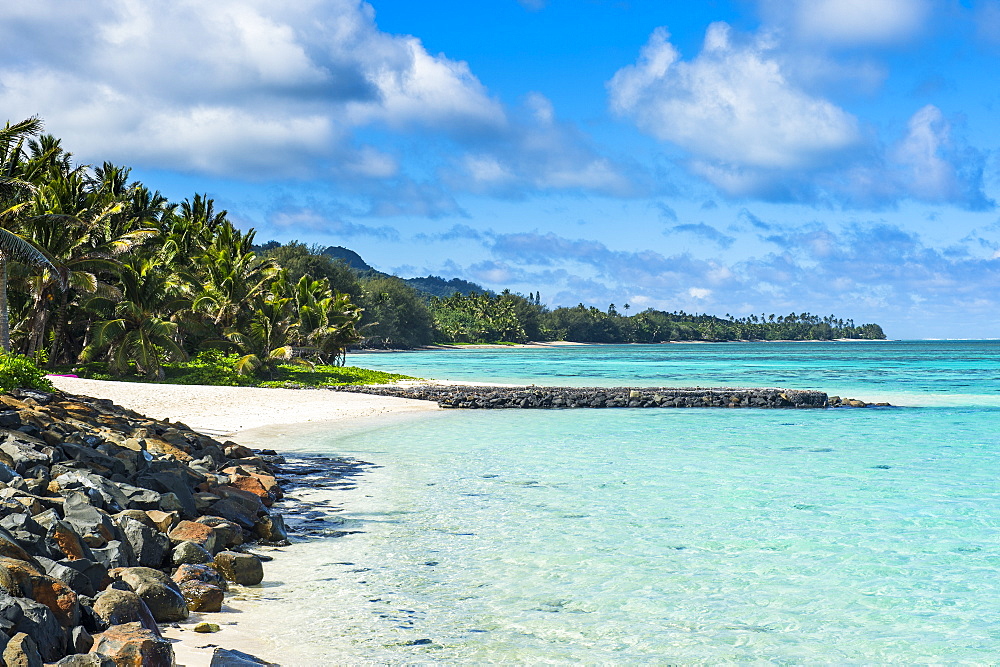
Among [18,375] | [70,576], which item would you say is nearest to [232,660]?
[70,576]

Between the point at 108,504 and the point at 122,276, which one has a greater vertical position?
the point at 122,276

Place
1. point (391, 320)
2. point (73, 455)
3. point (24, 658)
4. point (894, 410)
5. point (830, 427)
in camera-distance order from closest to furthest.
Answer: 1. point (24, 658)
2. point (73, 455)
3. point (830, 427)
4. point (894, 410)
5. point (391, 320)

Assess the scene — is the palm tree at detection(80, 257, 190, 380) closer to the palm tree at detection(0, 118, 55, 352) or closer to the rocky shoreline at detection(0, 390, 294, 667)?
the palm tree at detection(0, 118, 55, 352)

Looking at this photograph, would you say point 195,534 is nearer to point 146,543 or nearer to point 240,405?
point 146,543

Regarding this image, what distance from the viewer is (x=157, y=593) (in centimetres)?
680

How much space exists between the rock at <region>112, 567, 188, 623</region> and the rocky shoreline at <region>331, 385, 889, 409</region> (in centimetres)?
2506

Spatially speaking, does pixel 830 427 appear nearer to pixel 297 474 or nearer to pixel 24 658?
pixel 297 474

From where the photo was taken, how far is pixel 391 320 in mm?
123250

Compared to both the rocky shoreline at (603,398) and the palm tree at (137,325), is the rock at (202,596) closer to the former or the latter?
the rocky shoreline at (603,398)

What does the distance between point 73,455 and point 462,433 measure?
42.3 ft

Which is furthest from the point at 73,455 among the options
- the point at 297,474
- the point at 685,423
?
the point at 685,423

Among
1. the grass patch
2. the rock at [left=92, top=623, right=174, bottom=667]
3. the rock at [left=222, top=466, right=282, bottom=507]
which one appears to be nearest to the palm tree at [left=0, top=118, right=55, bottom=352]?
the grass patch

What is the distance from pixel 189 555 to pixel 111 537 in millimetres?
751

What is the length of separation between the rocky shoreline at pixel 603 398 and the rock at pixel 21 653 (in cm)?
2712
